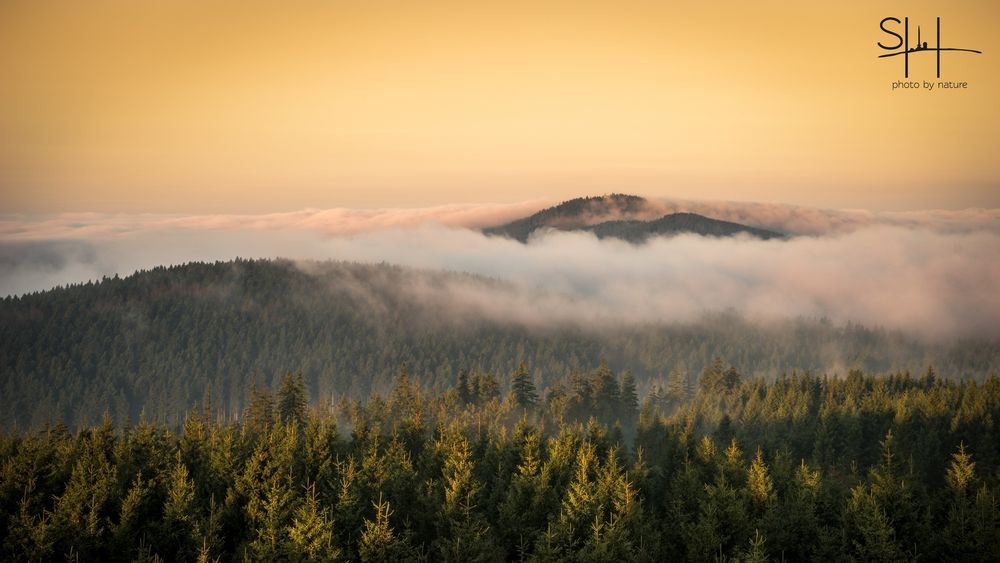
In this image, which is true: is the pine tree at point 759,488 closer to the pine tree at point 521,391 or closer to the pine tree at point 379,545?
the pine tree at point 379,545

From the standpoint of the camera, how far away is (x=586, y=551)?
62.8 m

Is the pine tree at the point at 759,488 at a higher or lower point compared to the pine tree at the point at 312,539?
lower

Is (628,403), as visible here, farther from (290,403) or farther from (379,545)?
(379,545)

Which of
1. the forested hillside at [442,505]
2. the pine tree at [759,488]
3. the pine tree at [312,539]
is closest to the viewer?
the pine tree at [312,539]

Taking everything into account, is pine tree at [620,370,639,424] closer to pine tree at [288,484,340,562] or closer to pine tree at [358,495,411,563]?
pine tree at [358,495,411,563]

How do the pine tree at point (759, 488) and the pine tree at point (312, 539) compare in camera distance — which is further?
the pine tree at point (759, 488)

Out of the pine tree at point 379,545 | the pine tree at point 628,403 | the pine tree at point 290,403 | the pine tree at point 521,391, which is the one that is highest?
the pine tree at point 379,545

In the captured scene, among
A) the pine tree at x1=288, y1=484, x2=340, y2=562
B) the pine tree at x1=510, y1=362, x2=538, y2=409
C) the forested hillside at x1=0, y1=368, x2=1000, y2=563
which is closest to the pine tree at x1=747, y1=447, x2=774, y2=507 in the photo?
the forested hillside at x1=0, y1=368, x2=1000, y2=563

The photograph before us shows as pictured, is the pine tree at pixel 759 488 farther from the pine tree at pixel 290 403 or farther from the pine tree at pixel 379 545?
the pine tree at pixel 290 403

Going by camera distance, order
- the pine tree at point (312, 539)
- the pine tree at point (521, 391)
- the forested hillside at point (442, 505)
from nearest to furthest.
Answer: the pine tree at point (312, 539), the forested hillside at point (442, 505), the pine tree at point (521, 391)

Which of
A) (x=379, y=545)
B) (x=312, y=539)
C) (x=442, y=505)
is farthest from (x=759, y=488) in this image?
(x=312, y=539)

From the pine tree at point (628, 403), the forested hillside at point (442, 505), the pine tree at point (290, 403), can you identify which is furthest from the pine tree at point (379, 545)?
the pine tree at point (628, 403)

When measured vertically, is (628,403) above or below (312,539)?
below

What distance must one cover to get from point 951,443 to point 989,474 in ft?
48.2
